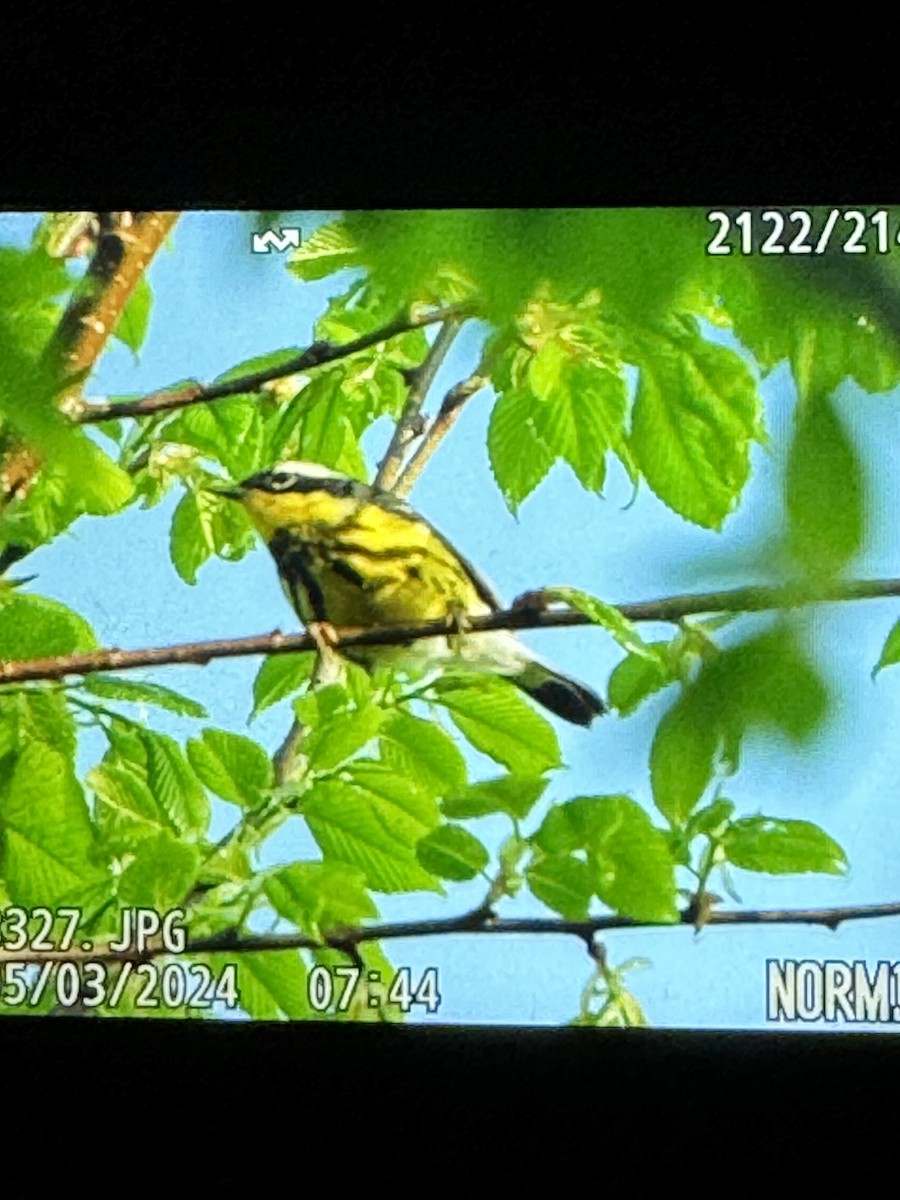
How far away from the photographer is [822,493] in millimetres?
1139

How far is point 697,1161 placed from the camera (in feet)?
3.80

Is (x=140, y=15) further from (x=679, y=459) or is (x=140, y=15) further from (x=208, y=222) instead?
(x=679, y=459)

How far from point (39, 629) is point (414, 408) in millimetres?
329

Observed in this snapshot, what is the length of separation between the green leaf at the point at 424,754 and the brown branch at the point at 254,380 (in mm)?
268

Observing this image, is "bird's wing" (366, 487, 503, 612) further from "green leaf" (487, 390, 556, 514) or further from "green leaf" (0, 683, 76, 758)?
"green leaf" (0, 683, 76, 758)

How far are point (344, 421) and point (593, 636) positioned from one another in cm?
24

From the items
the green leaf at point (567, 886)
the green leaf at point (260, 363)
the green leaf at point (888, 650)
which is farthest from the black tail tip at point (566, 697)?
the green leaf at point (260, 363)

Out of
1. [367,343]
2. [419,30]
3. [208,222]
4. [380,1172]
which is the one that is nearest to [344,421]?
[367,343]

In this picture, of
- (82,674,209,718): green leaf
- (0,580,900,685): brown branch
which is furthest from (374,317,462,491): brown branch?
(82,674,209,718): green leaf

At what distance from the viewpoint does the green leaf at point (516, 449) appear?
1156mm

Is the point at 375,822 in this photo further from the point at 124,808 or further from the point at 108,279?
the point at 108,279

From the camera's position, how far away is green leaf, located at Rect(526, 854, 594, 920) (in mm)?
1160

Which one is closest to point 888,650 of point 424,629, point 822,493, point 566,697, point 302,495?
point 822,493

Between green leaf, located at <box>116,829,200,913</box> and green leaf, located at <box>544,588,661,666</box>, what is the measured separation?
0.33 meters
